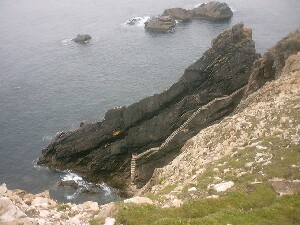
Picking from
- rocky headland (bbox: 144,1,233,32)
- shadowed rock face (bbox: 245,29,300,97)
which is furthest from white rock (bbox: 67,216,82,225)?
rocky headland (bbox: 144,1,233,32)

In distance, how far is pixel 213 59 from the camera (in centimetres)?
8425

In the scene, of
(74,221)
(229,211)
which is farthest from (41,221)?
(229,211)

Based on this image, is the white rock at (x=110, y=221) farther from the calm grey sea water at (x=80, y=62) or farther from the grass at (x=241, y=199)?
the calm grey sea water at (x=80, y=62)

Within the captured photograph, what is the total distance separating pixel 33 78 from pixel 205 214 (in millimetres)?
93943

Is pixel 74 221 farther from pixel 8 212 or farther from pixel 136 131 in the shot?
pixel 136 131

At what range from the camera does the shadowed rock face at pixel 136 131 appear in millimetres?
72000

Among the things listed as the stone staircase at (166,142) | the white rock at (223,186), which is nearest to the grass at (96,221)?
the white rock at (223,186)

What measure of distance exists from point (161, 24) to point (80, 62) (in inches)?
1504

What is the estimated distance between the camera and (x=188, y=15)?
152 m

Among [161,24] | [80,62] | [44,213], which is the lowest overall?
[80,62]

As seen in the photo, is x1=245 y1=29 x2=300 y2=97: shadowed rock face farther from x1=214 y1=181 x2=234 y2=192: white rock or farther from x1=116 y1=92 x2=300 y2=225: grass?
x1=214 y1=181 x2=234 y2=192: white rock

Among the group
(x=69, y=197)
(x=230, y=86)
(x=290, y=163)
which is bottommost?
(x=69, y=197)

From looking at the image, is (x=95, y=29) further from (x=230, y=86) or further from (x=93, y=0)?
(x=230, y=86)

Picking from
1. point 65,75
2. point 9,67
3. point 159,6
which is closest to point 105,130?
point 65,75
